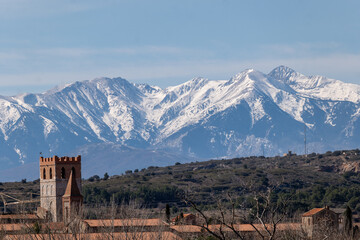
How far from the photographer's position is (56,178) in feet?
469

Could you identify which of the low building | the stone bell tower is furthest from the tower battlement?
the low building

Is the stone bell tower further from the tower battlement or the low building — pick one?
the low building

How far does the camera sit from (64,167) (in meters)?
145

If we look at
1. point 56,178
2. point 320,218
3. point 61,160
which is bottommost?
point 320,218

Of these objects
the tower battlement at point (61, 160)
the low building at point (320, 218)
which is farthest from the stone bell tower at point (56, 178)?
the low building at point (320, 218)

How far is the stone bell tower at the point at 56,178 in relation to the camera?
14112cm

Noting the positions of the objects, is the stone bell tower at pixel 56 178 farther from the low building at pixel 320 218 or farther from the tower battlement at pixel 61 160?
the low building at pixel 320 218

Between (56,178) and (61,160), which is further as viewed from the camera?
(61,160)

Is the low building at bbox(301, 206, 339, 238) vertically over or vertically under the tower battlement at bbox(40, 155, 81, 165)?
under

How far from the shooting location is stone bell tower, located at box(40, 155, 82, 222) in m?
141

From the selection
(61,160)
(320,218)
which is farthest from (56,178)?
(320,218)

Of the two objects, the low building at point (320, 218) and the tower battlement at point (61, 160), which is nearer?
the low building at point (320, 218)

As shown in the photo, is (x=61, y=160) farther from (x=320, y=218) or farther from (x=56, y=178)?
(x=320, y=218)

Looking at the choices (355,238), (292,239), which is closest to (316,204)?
(355,238)
